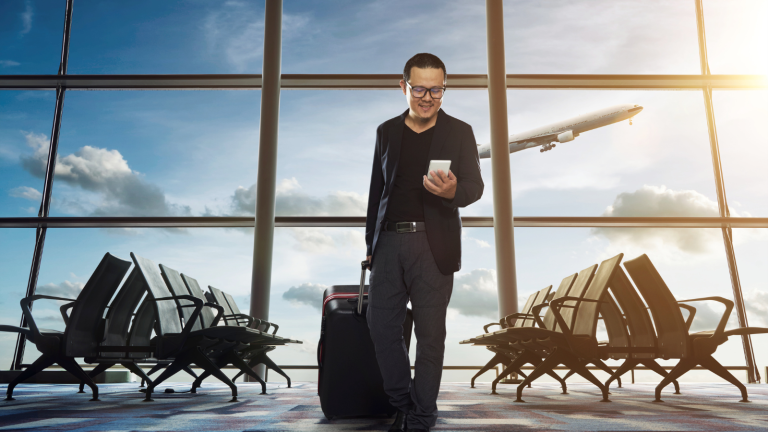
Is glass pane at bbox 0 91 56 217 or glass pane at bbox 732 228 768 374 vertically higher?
glass pane at bbox 0 91 56 217

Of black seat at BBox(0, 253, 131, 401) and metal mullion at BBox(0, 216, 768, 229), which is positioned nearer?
black seat at BBox(0, 253, 131, 401)

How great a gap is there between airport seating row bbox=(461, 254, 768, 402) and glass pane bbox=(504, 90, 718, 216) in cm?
299

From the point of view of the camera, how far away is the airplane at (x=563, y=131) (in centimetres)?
635

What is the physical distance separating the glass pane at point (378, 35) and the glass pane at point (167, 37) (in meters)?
0.58

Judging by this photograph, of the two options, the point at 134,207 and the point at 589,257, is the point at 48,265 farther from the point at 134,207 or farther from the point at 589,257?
the point at 589,257

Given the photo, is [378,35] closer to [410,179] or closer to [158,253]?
[158,253]

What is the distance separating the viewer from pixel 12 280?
622 centimetres

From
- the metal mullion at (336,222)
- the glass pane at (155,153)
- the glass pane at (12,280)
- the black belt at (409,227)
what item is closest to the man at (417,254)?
the black belt at (409,227)

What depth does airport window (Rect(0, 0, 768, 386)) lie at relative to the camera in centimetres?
646

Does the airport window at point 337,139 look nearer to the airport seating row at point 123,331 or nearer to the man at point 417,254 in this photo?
the airport seating row at point 123,331

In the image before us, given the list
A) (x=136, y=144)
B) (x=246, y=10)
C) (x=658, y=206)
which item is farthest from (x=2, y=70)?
(x=658, y=206)

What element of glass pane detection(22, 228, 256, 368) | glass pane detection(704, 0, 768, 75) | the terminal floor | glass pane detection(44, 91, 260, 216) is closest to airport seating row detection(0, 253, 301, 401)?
the terminal floor

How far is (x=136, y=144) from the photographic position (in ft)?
22.9

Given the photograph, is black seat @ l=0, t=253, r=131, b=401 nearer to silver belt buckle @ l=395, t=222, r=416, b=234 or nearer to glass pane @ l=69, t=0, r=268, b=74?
silver belt buckle @ l=395, t=222, r=416, b=234
